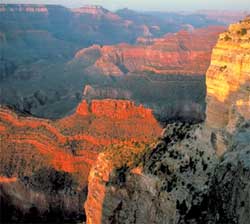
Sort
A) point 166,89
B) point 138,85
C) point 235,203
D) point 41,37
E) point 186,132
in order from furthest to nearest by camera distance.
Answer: point 41,37
point 138,85
point 166,89
point 186,132
point 235,203

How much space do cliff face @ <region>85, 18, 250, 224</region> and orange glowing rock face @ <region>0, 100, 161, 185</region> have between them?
15539mm

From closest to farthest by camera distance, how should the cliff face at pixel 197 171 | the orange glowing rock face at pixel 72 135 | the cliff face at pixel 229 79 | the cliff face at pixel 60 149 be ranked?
the cliff face at pixel 197 171 < the cliff face at pixel 229 79 < the cliff face at pixel 60 149 < the orange glowing rock face at pixel 72 135

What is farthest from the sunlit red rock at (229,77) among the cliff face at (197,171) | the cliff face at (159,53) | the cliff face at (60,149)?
the cliff face at (159,53)

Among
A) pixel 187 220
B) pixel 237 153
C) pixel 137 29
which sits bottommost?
pixel 137 29

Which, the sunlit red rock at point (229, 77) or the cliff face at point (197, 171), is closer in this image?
the cliff face at point (197, 171)

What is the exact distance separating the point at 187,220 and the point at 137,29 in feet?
555

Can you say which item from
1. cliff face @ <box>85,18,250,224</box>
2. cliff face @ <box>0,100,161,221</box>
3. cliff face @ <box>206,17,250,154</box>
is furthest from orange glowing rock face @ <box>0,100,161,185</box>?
cliff face @ <box>85,18,250,224</box>

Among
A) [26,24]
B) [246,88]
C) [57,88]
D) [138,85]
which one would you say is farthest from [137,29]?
[246,88]

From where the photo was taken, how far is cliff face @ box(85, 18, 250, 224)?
1112cm

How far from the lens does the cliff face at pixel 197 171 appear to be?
438 inches

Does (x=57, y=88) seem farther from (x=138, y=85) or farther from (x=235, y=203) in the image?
(x=235, y=203)

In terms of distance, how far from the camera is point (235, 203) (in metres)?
10.7

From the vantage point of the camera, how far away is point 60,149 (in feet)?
106

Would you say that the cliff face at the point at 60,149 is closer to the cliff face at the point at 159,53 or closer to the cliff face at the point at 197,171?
the cliff face at the point at 197,171
